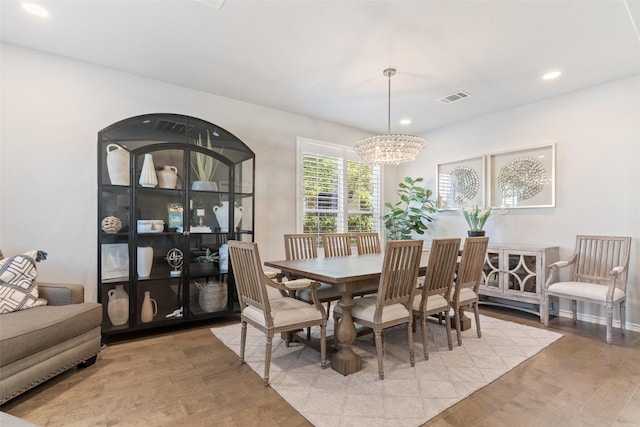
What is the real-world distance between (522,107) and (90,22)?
496 centimetres

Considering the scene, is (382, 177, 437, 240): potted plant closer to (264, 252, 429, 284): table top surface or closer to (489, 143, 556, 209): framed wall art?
(489, 143, 556, 209): framed wall art

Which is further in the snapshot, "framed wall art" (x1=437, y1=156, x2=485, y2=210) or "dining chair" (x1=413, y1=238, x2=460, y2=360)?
"framed wall art" (x1=437, y1=156, x2=485, y2=210)

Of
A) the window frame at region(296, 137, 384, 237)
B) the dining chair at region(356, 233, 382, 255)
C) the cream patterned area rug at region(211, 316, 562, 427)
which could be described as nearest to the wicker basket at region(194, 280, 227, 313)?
the cream patterned area rug at region(211, 316, 562, 427)

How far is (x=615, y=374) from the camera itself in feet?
7.70

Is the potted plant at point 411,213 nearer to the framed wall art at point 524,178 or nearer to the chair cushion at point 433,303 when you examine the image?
the framed wall art at point 524,178

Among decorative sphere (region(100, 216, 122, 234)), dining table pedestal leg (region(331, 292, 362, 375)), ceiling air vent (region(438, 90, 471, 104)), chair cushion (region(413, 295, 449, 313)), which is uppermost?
ceiling air vent (region(438, 90, 471, 104))

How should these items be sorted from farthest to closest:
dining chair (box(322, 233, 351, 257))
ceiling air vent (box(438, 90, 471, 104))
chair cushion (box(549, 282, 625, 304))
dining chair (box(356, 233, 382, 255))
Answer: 1. dining chair (box(356, 233, 382, 255))
2. ceiling air vent (box(438, 90, 471, 104))
3. dining chair (box(322, 233, 351, 257))
4. chair cushion (box(549, 282, 625, 304))

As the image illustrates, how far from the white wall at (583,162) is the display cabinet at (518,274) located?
0.44 m

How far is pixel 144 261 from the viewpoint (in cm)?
312

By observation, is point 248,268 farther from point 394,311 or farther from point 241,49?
point 241,49

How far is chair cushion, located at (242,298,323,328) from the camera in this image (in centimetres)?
227

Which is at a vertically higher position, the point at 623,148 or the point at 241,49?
the point at 241,49

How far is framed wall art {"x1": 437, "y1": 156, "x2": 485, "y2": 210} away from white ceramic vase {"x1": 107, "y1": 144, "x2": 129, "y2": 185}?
451 centimetres

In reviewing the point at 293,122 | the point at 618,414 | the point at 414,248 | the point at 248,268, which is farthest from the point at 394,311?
the point at 293,122
